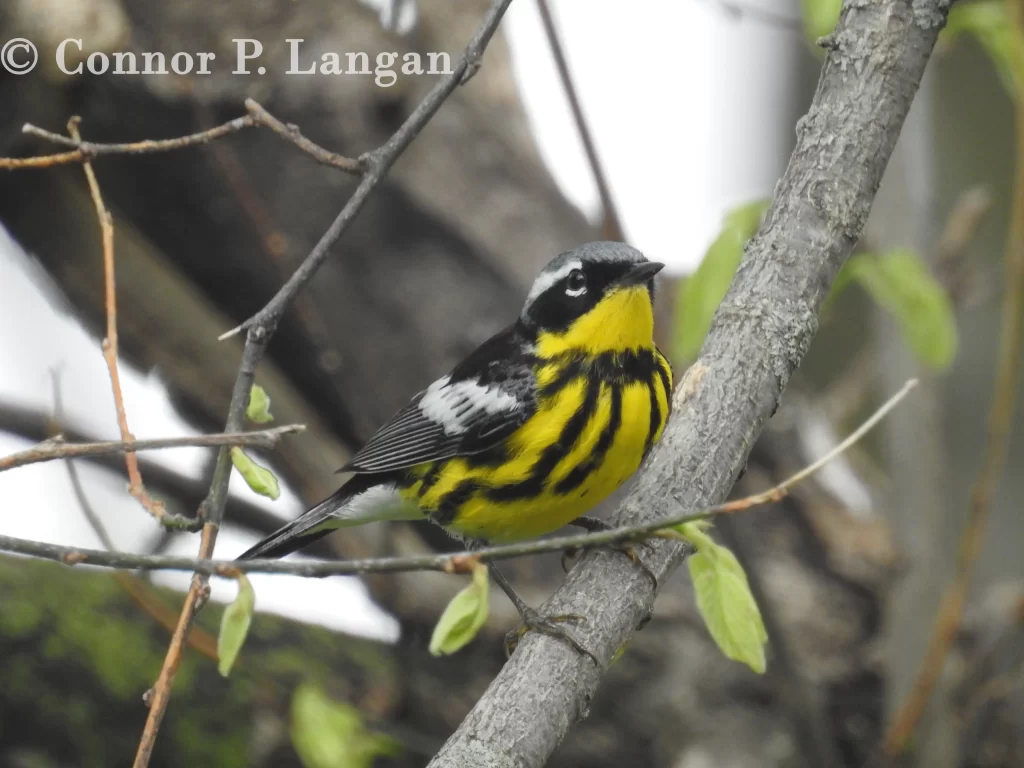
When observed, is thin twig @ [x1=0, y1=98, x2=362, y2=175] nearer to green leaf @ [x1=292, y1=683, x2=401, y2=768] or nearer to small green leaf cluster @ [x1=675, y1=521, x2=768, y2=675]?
small green leaf cluster @ [x1=675, y1=521, x2=768, y2=675]

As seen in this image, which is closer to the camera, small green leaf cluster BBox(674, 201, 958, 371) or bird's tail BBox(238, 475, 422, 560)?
small green leaf cluster BBox(674, 201, 958, 371)

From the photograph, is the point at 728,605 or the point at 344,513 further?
the point at 344,513

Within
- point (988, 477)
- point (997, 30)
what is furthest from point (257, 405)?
point (988, 477)

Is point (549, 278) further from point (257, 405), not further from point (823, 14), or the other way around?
point (257, 405)

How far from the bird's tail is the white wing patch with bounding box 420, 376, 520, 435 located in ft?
0.78

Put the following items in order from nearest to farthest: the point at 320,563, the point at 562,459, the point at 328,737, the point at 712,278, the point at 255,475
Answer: the point at 320,563 → the point at 255,475 → the point at 712,278 → the point at 562,459 → the point at 328,737

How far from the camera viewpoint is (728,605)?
5.60 ft

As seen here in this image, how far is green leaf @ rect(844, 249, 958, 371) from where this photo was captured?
2.82 meters

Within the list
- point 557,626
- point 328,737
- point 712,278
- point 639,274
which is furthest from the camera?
point 328,737

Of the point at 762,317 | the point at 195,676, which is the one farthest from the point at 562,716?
the point at 195,676

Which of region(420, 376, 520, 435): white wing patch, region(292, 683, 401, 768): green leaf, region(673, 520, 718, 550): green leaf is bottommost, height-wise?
region(673, 520, 718, 550): green leaf

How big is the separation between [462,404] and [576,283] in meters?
0.43

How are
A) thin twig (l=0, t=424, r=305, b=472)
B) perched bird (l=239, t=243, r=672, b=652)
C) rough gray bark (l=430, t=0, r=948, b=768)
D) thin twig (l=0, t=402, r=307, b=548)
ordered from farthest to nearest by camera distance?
1. thin twig (l=0, t=402, r=307, b=548)
2. perched bird (l=239, t=243, r=672, b=652)
3. rough gray bark (l=430, t=0, r=948, b=768)
4. thin twig (l=0, t=424, r=305, b=472)

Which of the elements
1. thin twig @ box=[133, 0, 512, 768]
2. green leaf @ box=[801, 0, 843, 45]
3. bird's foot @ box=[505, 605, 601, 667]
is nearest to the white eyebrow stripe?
green leaf @ box=[801, 0, 843, 45]
